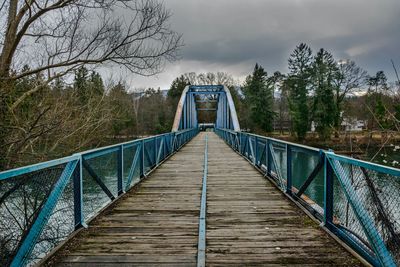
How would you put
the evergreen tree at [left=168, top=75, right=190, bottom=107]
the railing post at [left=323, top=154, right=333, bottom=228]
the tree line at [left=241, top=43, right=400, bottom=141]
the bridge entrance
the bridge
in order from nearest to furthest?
the bridge < the railing post at [left=323, top=154, right=333, bottom=228] < the bridge entrance < the tree line at [left=241, top=43, right=400, bottom=141] < the evergreen tree at [left=168, top=75, right=190, bottom=107]

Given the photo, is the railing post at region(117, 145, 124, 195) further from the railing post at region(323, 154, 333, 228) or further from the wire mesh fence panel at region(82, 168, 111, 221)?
the railing post at region(323, 154, 333, 228)

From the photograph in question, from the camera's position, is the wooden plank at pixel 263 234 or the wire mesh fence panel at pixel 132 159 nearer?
the wooden plank at pixel 263 234

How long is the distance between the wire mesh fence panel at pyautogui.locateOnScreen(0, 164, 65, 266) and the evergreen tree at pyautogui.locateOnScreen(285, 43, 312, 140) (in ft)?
126

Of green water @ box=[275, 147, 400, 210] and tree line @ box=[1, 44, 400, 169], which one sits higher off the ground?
tree line @ box=[1, 44, 400, 169]

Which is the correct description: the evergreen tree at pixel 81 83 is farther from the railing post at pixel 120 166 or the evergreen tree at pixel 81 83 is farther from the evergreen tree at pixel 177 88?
the evergreen tree at pixel 177 88

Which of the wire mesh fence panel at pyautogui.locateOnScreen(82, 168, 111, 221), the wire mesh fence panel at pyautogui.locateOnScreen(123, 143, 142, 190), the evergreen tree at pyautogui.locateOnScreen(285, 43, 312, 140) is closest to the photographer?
the wire mesh fence panel at pyautogui.locateOnScreen(82, 168, 111, 221)

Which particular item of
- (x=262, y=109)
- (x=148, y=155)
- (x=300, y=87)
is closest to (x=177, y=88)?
(x=262, y=109)

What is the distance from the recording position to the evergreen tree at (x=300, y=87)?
39.2 metres

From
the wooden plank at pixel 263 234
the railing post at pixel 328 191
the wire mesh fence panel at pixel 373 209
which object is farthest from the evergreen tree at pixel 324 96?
the railing post at pixel 328 191

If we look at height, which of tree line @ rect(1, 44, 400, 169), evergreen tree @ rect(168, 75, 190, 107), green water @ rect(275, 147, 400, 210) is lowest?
green water @ rect(275, 147, 400, 210)

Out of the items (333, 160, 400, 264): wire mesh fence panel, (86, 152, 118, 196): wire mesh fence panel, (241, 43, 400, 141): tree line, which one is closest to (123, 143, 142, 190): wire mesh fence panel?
(86, 152, 118, 196): wire mesh fence panel

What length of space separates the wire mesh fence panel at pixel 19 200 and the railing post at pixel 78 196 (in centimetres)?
35

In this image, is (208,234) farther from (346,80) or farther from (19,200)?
(346,80)

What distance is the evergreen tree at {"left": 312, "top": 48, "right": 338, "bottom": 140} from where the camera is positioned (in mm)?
36062
